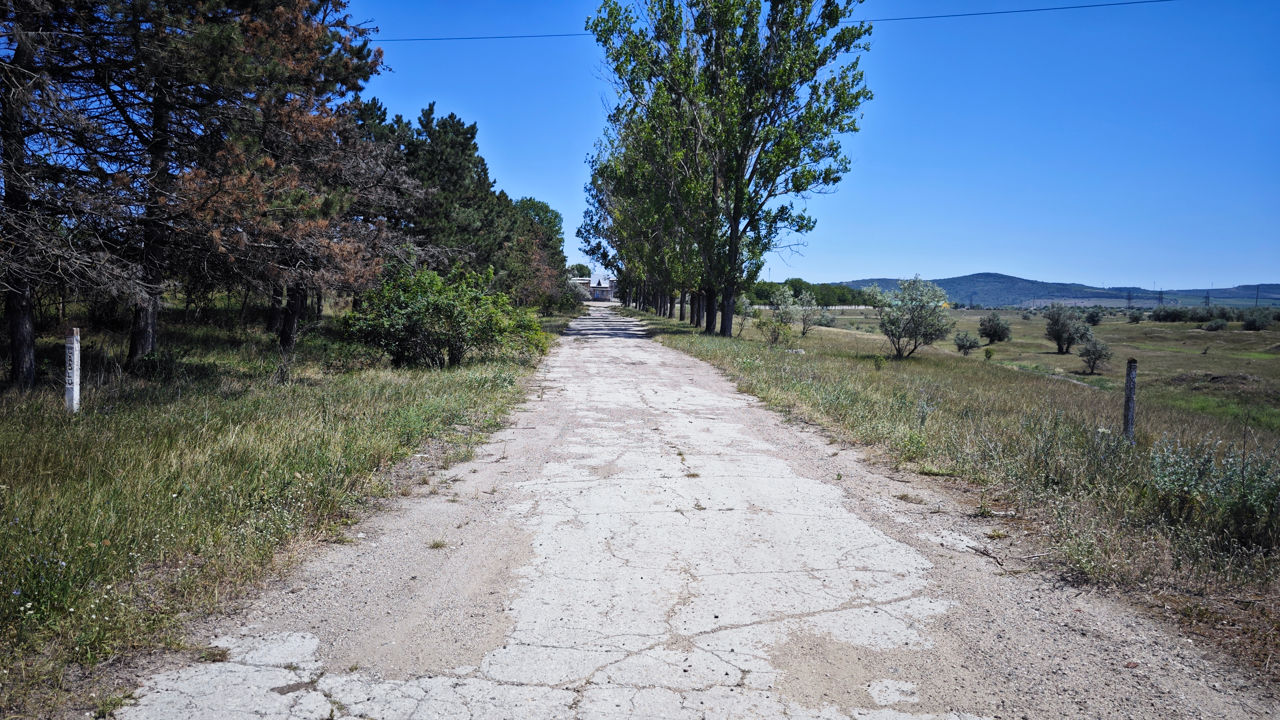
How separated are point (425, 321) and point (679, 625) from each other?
12865 millimetres

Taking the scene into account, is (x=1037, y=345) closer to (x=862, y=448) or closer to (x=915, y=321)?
(x=915, y=321)

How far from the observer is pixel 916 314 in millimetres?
32562

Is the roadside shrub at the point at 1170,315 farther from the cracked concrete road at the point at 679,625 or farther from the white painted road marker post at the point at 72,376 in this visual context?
the white painted road marker post at the point at 72,376

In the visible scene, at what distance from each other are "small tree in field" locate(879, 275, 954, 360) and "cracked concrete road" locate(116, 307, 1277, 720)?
28121 millimetres

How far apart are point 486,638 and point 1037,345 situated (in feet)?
200

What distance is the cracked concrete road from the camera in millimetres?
3037

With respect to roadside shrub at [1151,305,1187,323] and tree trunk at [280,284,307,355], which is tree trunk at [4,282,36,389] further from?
roadside shrub at [1151,305,1187,323]

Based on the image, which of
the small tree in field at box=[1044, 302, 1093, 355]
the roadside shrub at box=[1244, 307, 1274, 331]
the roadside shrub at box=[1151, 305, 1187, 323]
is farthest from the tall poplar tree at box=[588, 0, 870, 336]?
the roadside shrub at box=[1151, 305, 1187, 323]

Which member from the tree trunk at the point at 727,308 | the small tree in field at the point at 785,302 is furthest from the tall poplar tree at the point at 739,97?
the small tree in field at the point at 785,302

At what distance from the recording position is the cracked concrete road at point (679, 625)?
9.96 feet

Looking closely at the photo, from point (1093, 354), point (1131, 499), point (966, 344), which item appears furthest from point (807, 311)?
point (1131, 499)

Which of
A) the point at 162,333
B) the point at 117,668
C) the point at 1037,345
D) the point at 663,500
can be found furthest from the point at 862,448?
the point at 1037,345

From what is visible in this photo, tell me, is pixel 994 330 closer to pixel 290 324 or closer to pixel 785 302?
pixel 785 302

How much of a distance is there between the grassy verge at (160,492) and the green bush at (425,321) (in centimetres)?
458
